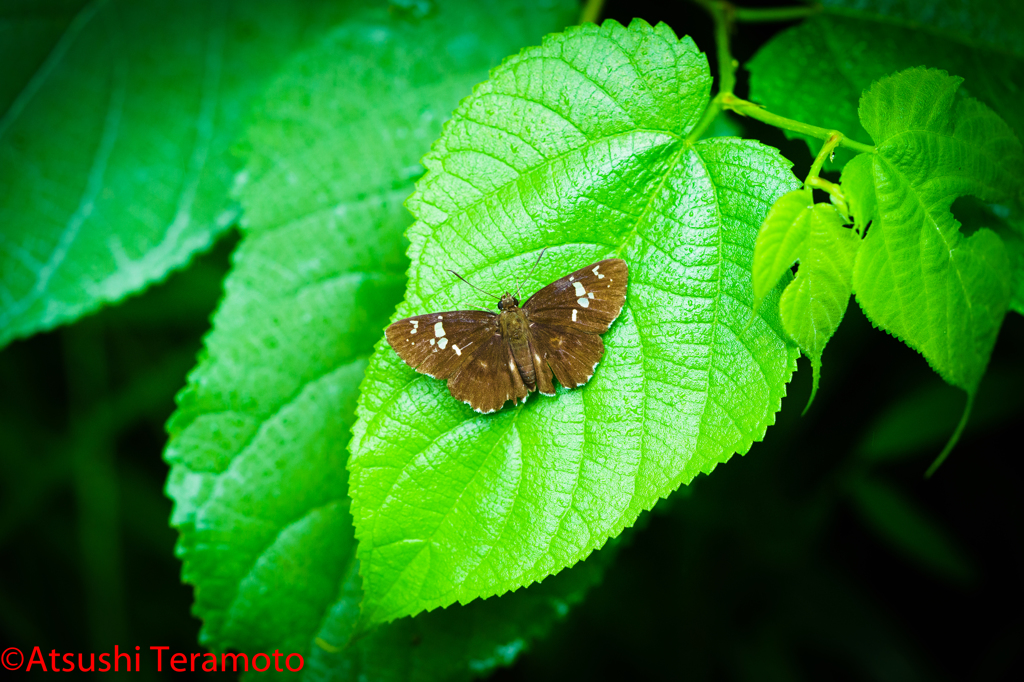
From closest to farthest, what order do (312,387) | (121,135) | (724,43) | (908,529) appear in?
1. (724,43)
2. (312,387)
3. (121,135)
4. (908,529)

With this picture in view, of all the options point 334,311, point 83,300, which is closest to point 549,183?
point 334,311

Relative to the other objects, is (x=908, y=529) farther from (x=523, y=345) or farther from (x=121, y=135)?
(x=121, y=135)

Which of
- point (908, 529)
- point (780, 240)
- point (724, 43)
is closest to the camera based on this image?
point (780, 240)

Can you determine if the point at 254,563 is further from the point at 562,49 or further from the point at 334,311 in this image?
the point at 562,49

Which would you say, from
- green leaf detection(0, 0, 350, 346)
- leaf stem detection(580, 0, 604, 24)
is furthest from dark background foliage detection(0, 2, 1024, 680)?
green leaf detection(0, 0, 350, 346)

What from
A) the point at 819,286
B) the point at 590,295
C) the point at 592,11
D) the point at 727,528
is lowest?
the point at 727,528

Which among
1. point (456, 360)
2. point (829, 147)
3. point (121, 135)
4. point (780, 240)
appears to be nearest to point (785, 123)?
point (829, 147)

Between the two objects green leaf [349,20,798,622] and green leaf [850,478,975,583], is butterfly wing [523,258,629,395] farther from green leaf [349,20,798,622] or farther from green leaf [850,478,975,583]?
green leaf [850,478,975,583]

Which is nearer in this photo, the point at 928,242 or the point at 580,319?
the point at 928,242
